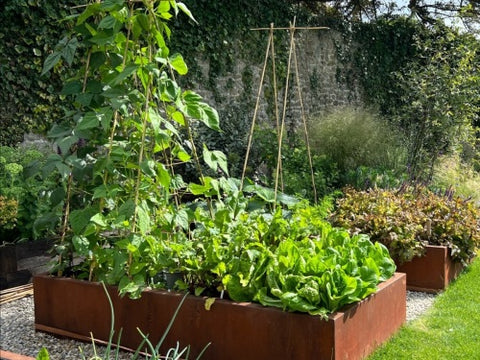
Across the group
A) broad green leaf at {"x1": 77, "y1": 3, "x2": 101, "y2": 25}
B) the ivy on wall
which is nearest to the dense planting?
broad green leaf at {"x1": 77, "y1": 3, "x2": 101, "y2": 25}

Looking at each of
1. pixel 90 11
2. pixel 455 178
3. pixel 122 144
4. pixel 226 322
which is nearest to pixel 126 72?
pixel 122 144

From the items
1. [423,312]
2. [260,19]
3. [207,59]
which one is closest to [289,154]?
[207,59]

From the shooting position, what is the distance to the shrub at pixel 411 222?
417 centimetres

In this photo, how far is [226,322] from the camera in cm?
262

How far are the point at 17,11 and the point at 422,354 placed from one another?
16.5 ft

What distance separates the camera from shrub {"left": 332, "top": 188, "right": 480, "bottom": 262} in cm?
417

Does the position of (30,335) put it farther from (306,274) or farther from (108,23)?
(108,23)

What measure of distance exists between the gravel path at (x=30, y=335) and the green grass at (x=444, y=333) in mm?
131

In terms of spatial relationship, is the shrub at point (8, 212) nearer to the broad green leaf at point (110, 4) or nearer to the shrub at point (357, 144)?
the broad green leaf at point (110, 4)

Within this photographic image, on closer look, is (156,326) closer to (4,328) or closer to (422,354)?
(4,328)

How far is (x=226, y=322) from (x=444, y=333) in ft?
4.45

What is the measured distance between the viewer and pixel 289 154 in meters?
7.53

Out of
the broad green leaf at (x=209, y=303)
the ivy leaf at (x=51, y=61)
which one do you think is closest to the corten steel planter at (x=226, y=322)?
the broad green leaf at (x=209, y=303)

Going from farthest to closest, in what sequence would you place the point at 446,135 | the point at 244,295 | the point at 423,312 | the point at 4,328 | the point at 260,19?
the point at 260,19 < the point at 446,135 < the point at 423,312 < the point at 4,328 < the point at 244,295
